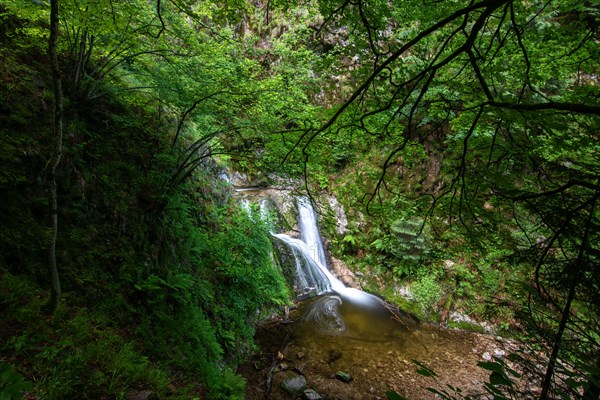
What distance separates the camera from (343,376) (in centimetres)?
614

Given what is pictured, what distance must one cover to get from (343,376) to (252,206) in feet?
14.1

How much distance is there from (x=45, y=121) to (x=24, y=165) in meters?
0.76

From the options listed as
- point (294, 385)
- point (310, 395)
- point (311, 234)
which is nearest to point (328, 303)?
point (311, 234)

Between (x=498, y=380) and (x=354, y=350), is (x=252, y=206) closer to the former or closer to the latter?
(x=354, y=350)

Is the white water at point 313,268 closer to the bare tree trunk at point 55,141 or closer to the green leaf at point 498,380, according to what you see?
the bare tree trunk at point 55,141

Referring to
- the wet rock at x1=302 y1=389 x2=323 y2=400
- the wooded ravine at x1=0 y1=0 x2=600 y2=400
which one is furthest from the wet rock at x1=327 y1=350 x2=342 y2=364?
the wet rock at x1=302 y1=389 x2=323 y2=400

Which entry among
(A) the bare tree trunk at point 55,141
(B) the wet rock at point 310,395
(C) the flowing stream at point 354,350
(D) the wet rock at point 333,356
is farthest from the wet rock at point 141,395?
(D) the wet rock at point 333,356

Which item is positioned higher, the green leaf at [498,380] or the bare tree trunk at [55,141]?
the bare tree trunk at [55,141]

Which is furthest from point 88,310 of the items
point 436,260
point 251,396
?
point 436,260

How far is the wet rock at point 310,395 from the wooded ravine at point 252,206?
0.20 ft

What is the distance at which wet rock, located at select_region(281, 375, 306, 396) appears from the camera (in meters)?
5.52

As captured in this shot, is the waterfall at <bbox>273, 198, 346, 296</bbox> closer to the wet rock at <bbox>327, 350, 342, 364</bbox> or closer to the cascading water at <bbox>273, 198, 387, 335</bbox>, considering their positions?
the cascading water at <bbox>273, 198, 387, 335</bbox>

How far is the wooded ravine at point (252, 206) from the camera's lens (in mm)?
2186

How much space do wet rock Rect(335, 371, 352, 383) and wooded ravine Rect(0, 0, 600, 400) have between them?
3 cm
